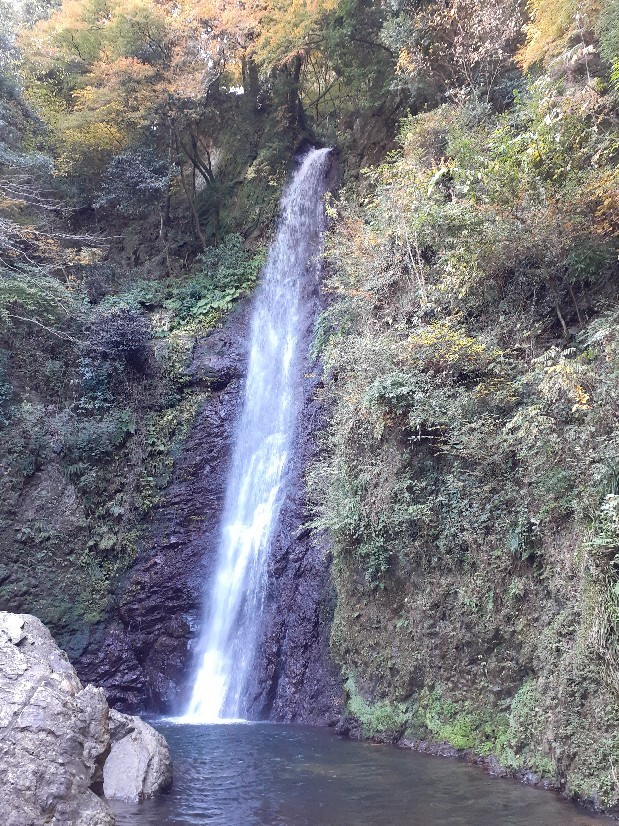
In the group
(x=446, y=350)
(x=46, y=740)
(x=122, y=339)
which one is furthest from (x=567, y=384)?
(x=122, y=339)

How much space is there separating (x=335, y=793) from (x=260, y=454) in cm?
826

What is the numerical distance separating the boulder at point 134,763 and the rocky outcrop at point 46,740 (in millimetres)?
1320

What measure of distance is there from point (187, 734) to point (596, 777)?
5.82 m

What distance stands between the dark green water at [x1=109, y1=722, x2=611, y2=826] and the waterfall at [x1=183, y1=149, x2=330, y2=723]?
10.4 feet

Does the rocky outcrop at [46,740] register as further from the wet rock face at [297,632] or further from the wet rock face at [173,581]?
the wet rock face at [173,581]

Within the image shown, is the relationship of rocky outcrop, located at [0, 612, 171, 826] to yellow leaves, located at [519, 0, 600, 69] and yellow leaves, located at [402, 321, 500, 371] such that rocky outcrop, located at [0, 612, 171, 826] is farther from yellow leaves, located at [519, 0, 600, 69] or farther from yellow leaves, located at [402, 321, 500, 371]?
yellow leaves, located at [519, 0, 600, 69]

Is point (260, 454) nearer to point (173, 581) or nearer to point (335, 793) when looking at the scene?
point (173, 581)

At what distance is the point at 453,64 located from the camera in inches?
560

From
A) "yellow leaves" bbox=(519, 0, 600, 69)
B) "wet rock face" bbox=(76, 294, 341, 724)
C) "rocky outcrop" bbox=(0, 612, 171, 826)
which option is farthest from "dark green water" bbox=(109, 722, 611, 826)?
"yellow leaves" bbox=(519, 0, 600, 69)

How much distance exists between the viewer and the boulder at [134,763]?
19.9 ft

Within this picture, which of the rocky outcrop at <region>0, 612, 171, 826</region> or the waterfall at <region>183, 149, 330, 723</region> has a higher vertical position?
the waterfall at <region>183, 149, 330, 723</region>

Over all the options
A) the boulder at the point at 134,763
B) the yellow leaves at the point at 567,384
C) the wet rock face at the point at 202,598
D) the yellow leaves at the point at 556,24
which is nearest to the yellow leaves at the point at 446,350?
the yellow leaves at the point at 567,384

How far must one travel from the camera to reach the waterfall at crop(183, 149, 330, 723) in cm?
1125

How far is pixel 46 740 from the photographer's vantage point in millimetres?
4547
